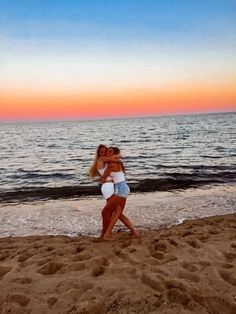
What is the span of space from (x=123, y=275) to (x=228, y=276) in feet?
5.06

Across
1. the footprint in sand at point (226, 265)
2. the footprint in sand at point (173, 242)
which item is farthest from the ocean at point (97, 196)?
the footprint in sand at point (226, 265)

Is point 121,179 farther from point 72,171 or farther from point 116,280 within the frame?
point 72,171

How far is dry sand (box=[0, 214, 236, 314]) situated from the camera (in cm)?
411

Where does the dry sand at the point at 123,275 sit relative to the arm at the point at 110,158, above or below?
below

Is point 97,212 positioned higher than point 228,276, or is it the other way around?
point 228,276

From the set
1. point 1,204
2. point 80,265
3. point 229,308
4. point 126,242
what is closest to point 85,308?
point 80,265

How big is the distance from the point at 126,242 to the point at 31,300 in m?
2.77

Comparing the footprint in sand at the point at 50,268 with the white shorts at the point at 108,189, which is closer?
the footprint in sand at the point at 50,268

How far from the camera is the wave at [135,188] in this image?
13.5 meters

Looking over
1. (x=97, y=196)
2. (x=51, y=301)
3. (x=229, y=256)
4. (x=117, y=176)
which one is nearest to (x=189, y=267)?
(x=229, y=256)

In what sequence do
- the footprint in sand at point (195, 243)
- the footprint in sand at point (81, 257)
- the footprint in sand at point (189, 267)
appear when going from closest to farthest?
the footprint in sand at point (189, 267), the footprint in sand at point (81, 257), the footprint in sand at point (195, 243)

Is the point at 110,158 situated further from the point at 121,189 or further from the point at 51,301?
the point at 51,301

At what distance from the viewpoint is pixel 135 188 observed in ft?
47.4

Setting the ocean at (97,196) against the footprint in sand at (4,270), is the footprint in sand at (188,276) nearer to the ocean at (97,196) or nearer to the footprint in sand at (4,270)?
the footprint in sand at (4,270)
